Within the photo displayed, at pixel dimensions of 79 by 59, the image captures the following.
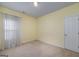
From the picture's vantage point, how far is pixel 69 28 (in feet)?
4.13

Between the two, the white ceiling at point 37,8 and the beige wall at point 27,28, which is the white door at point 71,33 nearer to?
the white ceiling at point 37,8

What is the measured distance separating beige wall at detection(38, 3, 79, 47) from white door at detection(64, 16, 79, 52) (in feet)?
0.21

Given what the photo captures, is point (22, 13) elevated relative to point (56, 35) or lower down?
elevated

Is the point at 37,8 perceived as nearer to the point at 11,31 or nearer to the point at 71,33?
the point at 11,31

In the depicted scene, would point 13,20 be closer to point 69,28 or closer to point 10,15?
point 10,15

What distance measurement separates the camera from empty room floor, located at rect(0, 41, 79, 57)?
1263 millimetres

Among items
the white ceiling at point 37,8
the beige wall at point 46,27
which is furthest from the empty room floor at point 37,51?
the white ceiling at point 37,8

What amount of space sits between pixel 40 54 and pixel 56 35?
1.34ft

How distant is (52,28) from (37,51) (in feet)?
1.50

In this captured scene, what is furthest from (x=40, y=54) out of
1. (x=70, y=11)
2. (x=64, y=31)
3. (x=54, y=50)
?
(x=70, y=11)

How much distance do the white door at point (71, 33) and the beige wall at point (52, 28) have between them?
0.21ft

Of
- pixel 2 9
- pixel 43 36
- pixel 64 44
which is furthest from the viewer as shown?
pixel 43 36

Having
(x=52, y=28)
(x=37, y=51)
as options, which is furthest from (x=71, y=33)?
(x=37, y=51)

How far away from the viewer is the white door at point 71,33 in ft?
4.04
